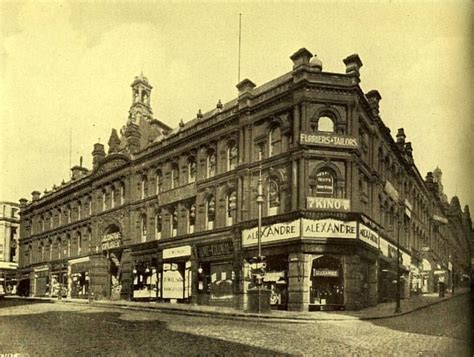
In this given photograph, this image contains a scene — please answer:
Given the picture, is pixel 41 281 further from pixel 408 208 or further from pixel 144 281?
pixel 408 208

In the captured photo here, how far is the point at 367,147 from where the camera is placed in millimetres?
23266

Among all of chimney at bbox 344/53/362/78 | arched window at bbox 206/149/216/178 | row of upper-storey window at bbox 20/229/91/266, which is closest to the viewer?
chimney at bbox 344/53/362/78

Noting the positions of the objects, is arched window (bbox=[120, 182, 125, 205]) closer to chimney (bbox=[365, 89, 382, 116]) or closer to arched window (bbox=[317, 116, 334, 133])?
arched window (bbox=[317, 116, 334, 133])

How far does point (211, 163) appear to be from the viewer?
85.1 feet

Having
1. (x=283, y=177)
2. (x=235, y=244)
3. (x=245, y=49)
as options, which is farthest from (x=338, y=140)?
(x=245, y=49)

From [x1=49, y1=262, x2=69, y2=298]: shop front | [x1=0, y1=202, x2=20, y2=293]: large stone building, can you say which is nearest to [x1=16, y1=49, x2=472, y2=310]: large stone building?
[x1=49, y1=262, x2=69, y2=298]: shop front

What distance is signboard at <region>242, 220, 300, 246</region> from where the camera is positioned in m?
20.1

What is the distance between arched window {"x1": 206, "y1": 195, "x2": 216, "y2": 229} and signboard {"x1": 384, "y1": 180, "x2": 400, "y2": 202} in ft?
32.1

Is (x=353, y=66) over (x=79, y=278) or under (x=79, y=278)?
over

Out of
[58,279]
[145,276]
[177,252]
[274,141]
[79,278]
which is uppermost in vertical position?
[274,141]

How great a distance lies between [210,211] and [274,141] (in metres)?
5.95

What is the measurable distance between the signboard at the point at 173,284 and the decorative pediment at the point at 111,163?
8.87 meters

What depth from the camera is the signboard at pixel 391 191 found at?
26344 mm

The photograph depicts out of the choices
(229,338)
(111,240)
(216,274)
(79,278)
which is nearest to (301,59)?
(216,274)
